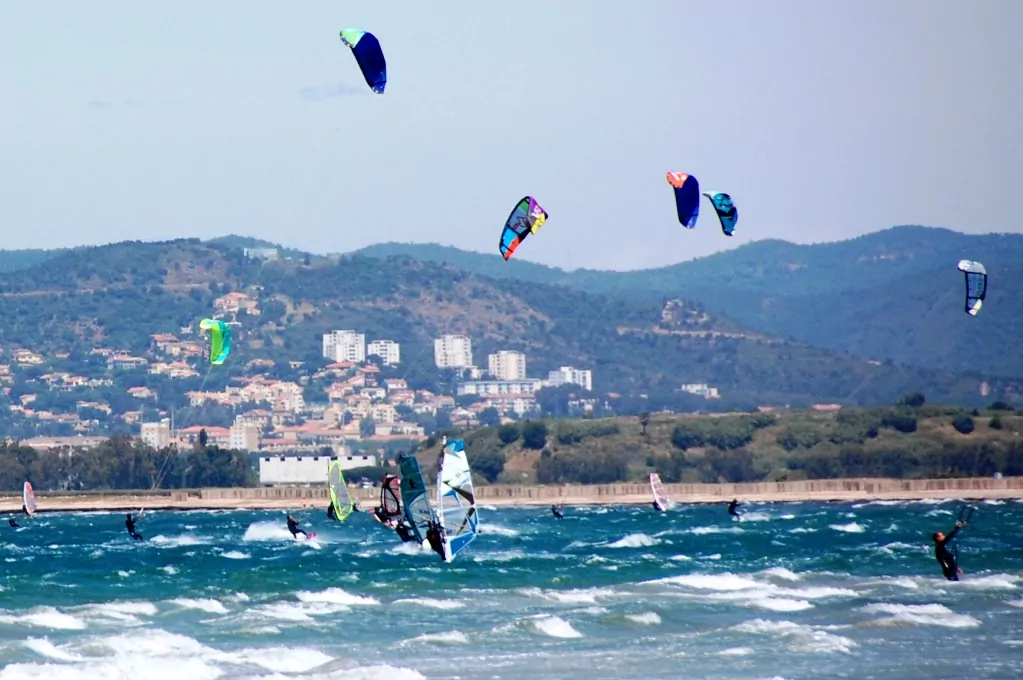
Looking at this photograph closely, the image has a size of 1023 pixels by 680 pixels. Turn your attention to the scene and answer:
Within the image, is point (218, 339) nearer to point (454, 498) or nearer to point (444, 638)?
point (444, 638)

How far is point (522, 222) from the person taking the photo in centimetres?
3741

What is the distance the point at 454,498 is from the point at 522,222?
10914 millimetres

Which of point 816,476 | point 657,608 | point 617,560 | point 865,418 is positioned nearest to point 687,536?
point 617,560

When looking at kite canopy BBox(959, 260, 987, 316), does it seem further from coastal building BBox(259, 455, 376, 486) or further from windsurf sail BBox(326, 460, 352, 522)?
coastal building BBox(259, 455, 376, 486)

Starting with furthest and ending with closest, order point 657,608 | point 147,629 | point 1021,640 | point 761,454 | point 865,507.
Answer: point 761,454 → point 865,507 → point 657,608 → point 147,629 → point 1021,640

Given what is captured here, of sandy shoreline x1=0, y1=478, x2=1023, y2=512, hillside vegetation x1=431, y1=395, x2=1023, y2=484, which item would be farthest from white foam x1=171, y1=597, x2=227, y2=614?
hillside vegetation x1=431, y1=395, x2=1023, y2=484

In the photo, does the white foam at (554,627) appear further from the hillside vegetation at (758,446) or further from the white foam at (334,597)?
the hillside vegetation at (758,446)

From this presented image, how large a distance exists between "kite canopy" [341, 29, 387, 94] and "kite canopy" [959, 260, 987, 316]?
11455 mm

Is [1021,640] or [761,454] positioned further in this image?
[761,454]

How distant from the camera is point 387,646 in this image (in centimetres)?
2859

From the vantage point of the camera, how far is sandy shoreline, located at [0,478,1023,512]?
9238cm

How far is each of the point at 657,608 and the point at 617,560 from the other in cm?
1292

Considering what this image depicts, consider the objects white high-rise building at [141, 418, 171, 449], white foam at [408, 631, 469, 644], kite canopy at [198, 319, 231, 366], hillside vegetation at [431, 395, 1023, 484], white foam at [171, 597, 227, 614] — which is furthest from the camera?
white high-rise building at [141, 418, 171, 449]

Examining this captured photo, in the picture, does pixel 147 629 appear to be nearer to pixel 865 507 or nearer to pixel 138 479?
pixel 865 507
